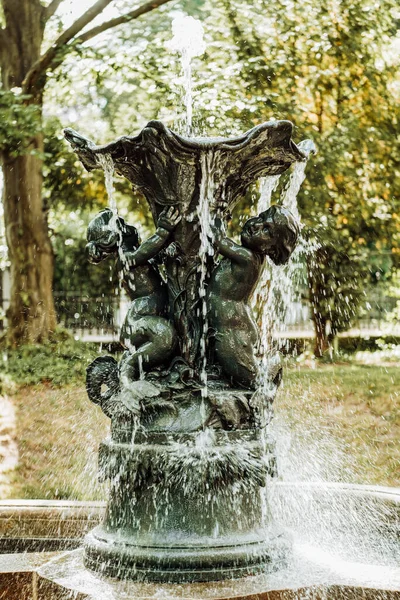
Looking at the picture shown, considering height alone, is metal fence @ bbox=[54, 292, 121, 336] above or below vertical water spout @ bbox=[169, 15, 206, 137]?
below

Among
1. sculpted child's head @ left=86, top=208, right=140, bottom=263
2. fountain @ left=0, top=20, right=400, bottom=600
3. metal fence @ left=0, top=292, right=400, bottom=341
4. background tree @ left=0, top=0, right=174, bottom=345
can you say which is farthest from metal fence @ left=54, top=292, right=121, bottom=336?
sculpted child's head @ left=86, top=208, right=140, bottom=263

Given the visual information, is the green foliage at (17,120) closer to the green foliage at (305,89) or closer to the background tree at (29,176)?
the background tree at (29,176)

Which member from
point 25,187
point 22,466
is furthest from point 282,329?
point 22,466

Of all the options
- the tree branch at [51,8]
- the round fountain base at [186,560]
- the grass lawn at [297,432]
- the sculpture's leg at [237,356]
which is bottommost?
the grass lawn at [297,432]

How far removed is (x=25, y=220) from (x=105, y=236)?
39.2 ft

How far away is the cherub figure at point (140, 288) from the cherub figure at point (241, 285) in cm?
31

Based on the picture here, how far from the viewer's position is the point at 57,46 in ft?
55.8

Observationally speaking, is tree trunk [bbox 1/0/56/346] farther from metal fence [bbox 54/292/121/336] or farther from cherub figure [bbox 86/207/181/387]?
cherub figure [bbox 86/207/181/387]

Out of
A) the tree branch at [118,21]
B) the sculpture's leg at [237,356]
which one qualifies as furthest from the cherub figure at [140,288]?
the tree branch at [118,21]

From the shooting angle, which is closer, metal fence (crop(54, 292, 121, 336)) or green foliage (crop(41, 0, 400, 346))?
green foliage (crop(41, 0, 400, 346))

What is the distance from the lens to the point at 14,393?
15.5 metres

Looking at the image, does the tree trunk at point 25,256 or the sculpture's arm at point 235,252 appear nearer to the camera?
the sculpture's arm at point 235,252

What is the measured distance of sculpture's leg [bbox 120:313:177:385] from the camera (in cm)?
548

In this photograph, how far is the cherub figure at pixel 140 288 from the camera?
549 centimetres
